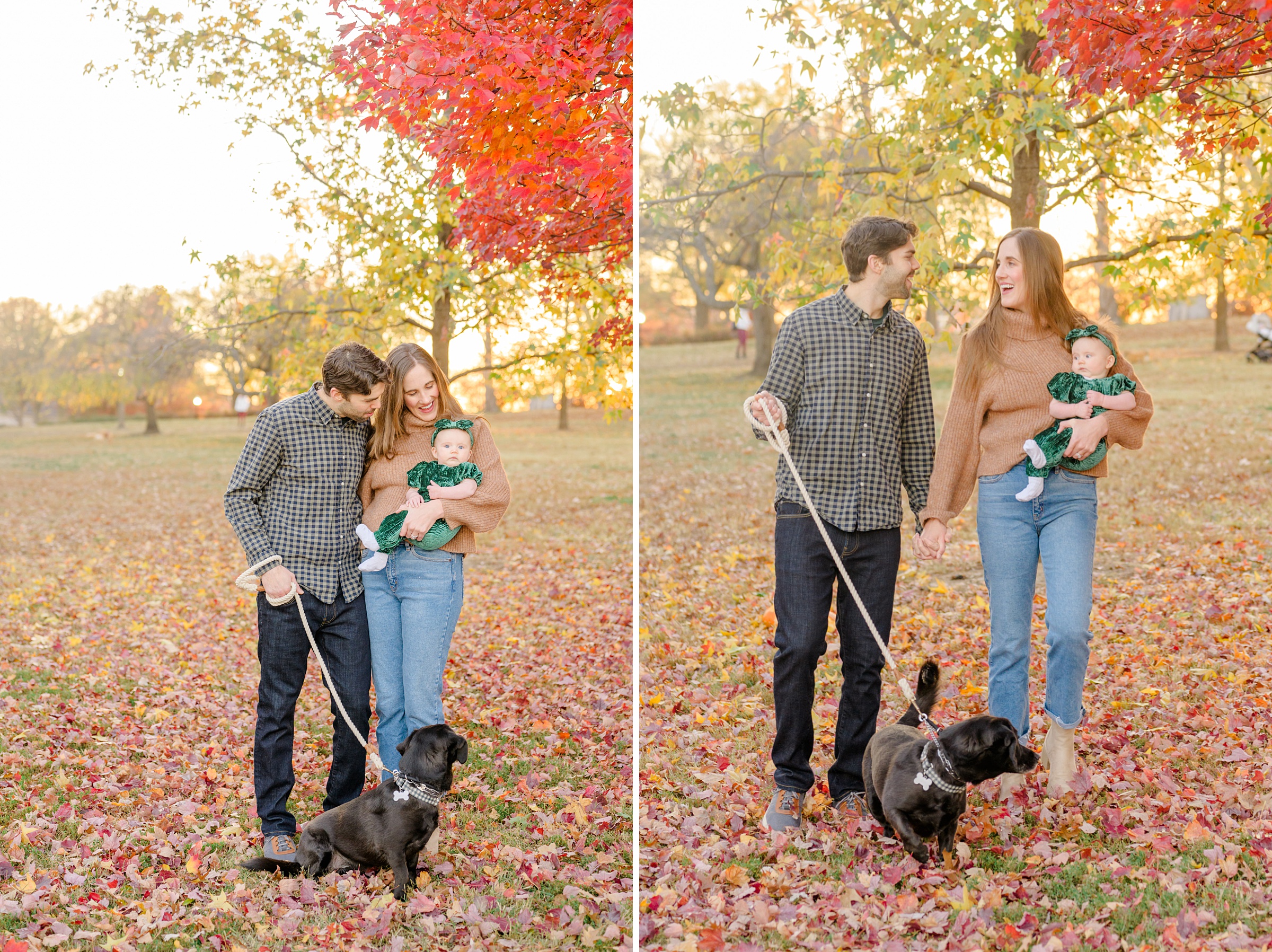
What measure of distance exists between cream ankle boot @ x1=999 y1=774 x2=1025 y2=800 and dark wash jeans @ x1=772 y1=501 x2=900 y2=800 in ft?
1.85

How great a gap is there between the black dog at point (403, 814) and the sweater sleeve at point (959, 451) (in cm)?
194

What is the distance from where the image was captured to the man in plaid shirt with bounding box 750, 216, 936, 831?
3.67 metres

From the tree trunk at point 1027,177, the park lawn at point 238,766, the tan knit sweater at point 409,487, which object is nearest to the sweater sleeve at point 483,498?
the tan knit sweater at point 409,487

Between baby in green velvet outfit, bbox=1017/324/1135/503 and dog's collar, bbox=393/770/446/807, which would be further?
baby in green velvet outfit, bbox=1017/324/1135/503

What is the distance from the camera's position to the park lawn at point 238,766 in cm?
351

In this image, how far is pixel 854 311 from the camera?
145 inches

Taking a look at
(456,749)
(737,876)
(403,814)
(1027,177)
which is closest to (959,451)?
(737,876)

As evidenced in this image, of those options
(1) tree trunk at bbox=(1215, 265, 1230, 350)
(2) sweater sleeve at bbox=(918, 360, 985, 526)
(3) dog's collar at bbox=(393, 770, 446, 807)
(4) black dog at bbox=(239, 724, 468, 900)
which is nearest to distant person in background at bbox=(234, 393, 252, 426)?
(4) black dog at bbox=(239, 724, 468, 900)

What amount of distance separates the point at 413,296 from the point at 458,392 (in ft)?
64.6

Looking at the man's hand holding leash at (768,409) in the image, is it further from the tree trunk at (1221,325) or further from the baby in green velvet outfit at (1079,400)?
the tree trunk at (1221,325)

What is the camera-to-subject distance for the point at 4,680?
676 centimetres

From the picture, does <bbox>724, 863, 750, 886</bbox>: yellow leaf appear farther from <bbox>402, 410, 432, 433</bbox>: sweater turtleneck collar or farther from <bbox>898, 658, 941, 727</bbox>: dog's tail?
<bbox>402, 410, 432, 433</bbox>: sweater turtleneck collar

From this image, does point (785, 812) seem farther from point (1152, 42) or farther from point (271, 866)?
point (1152, 42)

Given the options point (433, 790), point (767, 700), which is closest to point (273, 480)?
point (433, 790)
